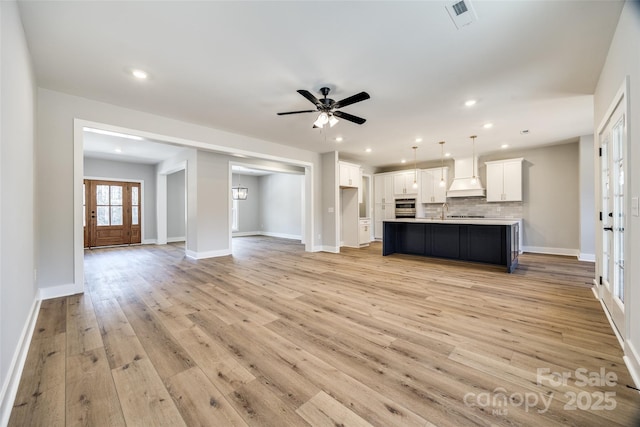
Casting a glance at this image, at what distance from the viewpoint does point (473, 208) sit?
753cm

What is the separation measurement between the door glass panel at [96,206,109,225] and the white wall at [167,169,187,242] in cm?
170

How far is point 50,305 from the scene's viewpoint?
308 cm

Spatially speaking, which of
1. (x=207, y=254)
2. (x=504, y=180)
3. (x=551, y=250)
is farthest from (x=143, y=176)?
(x=551, y=250)

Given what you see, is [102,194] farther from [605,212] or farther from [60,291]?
[605,212]

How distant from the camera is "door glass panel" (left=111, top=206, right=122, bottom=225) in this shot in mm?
8180

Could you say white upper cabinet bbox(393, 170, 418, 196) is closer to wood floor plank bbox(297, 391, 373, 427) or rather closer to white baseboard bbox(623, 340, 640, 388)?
white baseboard bbox(623, 340, 640, 388)

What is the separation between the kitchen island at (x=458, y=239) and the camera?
4.78 m

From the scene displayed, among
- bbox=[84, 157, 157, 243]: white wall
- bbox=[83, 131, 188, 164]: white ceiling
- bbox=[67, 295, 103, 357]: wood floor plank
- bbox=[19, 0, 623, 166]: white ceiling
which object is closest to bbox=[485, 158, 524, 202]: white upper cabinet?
bbox=[19, 0, 623, 166]: white ceiling

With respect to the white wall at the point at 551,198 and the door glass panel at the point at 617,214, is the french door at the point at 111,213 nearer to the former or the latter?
the door glass panel at the point at 617,214

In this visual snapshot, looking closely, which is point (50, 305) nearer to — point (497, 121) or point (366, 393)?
point (366, 393)

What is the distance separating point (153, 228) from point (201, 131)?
5647 millimetres

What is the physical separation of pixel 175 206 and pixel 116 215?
5.58 feet

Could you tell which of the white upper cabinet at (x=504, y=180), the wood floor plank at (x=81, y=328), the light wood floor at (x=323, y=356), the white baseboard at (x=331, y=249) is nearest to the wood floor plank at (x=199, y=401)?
the light wood floor at (x=323, y=356)

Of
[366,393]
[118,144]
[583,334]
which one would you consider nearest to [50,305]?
[366,393]
